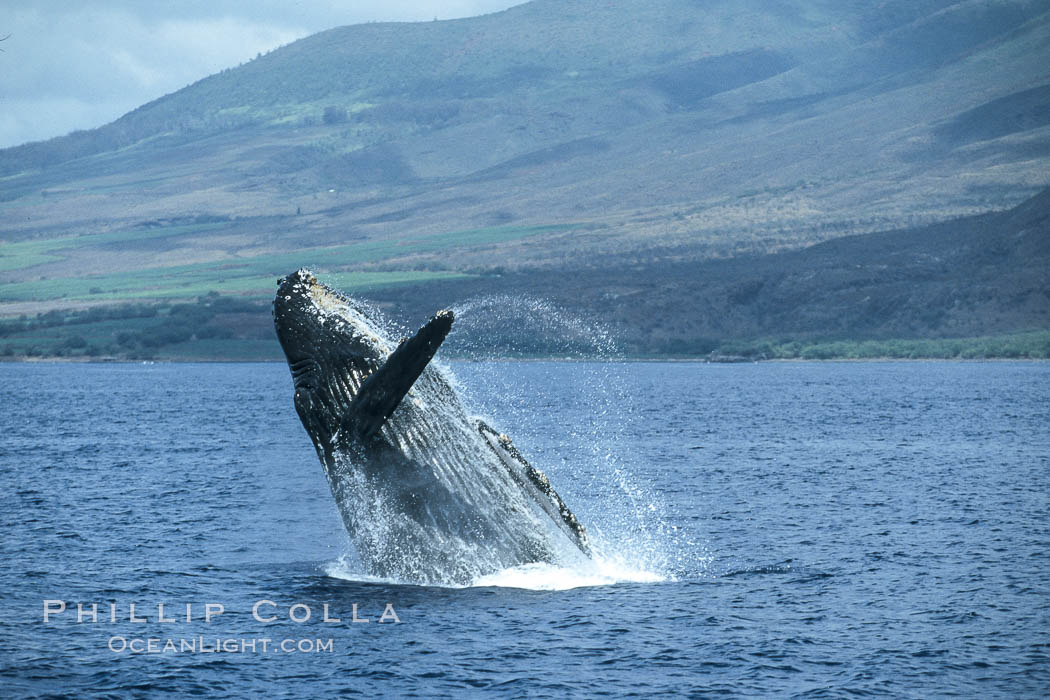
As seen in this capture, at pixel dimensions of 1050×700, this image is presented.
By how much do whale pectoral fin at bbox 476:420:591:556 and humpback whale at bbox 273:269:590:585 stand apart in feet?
0.07

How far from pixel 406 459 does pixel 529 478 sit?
6.30 ft

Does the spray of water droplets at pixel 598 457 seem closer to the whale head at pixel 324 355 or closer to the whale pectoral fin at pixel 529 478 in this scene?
the whale pectoral fin at pixel 529 478

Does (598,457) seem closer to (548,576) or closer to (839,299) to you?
(548,576)

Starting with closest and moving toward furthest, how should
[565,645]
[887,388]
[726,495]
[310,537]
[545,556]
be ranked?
[565,645] → [545,556] → [310,537] → [726,495] → [887,388]

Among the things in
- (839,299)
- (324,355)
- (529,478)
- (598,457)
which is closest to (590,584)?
(529,478)

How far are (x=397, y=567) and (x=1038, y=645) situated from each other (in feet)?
32.2

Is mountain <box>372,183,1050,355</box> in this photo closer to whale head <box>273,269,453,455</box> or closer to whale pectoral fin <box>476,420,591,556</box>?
whale pectoral fin <box>476,420,591,556</box>

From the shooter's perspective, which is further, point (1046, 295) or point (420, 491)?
point (1046, 295)

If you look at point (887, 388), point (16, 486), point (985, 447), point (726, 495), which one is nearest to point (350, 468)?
point (726, 495)

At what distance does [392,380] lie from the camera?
688 inches

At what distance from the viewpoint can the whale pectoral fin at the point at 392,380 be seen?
1633 centimetres

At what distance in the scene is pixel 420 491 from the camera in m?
19.8

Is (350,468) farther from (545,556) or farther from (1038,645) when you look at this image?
(1038,645)

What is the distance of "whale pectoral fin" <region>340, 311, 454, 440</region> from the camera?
1633cm
